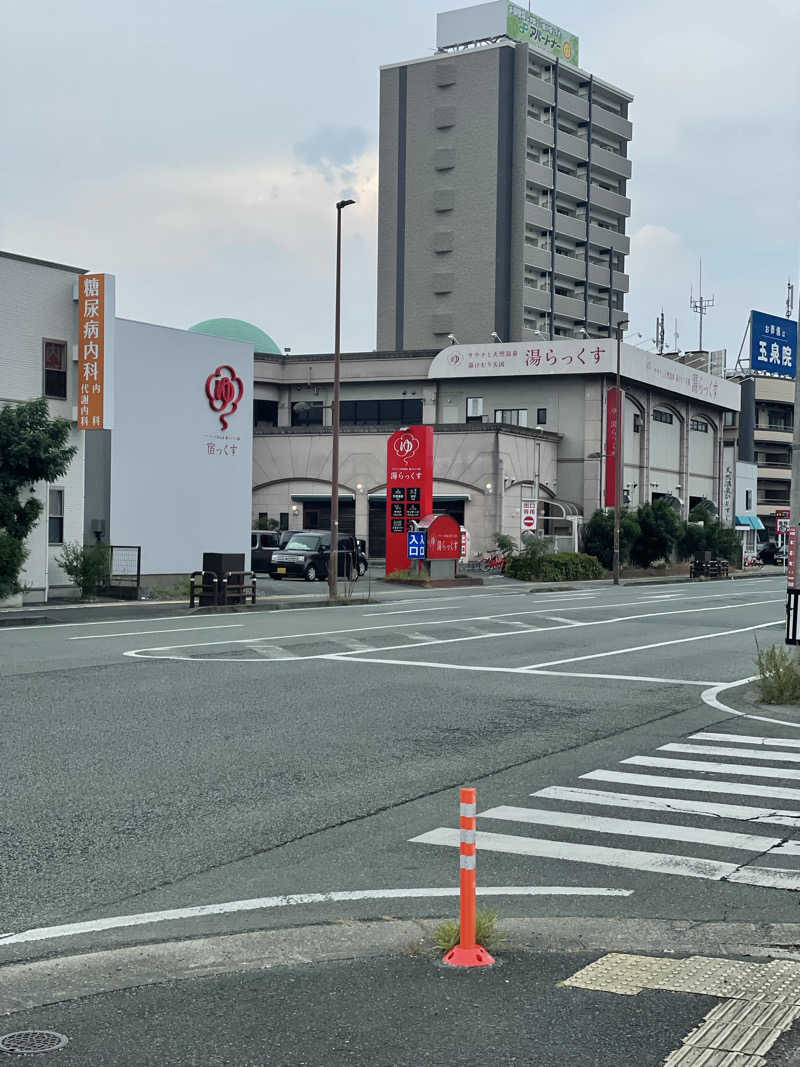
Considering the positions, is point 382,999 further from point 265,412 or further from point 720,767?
point 265,412

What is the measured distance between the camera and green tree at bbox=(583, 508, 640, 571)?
63594 mm

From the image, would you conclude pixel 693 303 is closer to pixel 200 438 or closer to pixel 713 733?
pixel 200 438

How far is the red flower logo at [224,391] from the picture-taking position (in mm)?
37906

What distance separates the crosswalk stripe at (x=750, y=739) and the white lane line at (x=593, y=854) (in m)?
4.77

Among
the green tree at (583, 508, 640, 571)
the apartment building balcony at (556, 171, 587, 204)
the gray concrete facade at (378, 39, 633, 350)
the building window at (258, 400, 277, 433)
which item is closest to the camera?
the green tree at (583, 508, 640, 571)

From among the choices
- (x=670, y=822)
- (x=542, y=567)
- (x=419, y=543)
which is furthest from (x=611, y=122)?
(x=670, y=822)

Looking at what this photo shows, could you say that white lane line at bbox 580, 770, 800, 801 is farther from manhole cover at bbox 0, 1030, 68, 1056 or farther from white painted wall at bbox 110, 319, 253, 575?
white painted wall at bbox 110, 319, 253, 575

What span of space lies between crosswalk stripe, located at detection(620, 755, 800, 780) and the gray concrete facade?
81.3 meters

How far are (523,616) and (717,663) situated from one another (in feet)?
34.2

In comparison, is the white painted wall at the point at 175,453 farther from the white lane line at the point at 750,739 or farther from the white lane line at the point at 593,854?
the white lane line at the point at 593,854

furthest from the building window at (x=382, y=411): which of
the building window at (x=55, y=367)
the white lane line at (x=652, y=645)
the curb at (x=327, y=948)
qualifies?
the curb at (x=327, y=948)

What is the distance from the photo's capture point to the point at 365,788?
977cm

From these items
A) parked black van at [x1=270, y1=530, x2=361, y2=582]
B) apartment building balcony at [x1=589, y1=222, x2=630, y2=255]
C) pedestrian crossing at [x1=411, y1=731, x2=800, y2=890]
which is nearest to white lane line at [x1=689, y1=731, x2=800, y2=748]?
pedestrian crossing at [x1=411, y1=731, x2=800, y2=890]

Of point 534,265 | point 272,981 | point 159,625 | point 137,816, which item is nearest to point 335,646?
point 159,625
